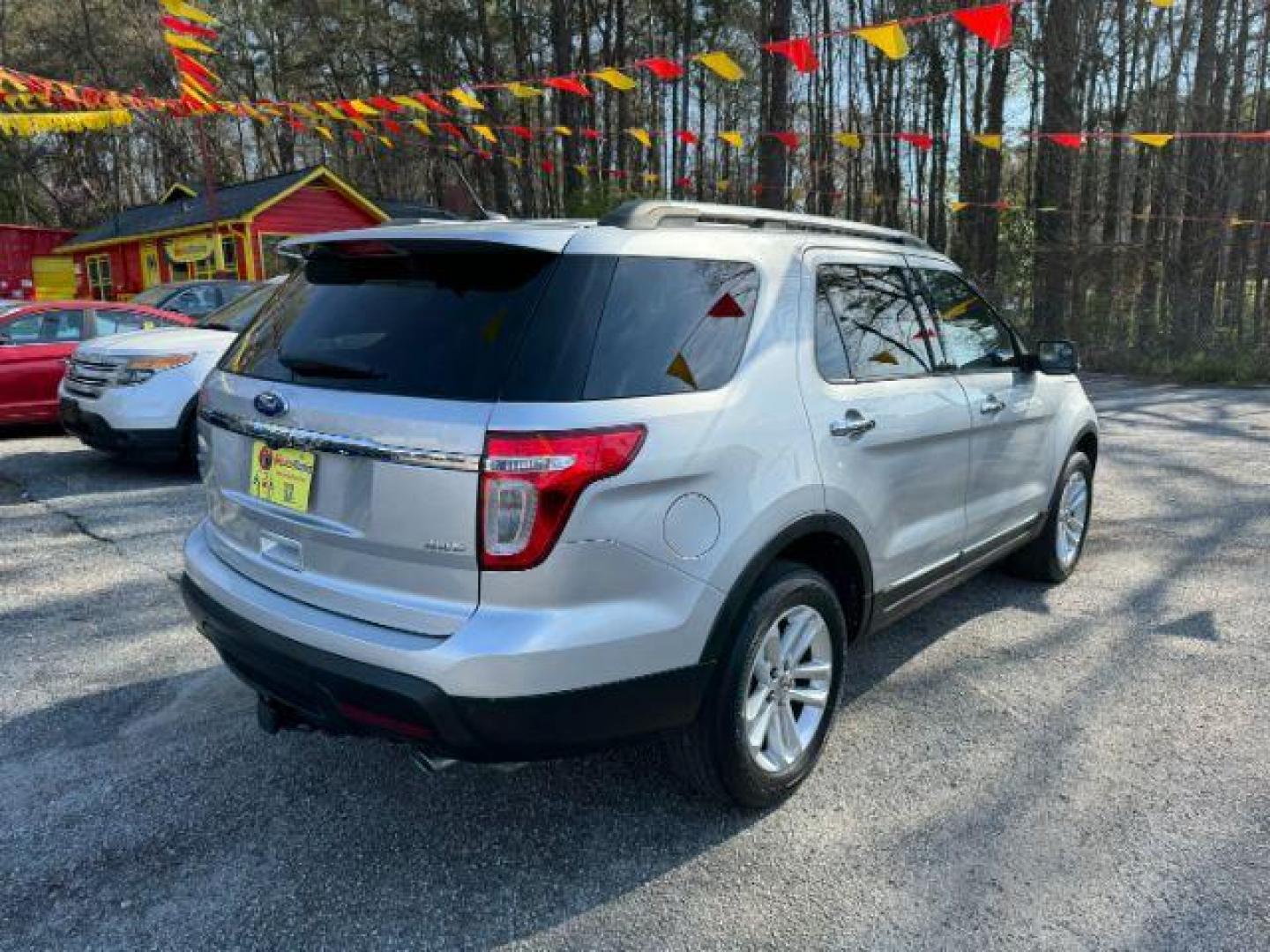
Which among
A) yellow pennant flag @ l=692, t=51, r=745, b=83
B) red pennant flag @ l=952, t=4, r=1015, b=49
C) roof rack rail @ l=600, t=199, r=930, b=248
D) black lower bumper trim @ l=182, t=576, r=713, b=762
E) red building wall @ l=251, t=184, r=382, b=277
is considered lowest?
black lower bumper trim @ l=182, t=576, r=713, b=762

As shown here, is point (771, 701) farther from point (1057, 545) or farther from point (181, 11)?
point (181, 11)

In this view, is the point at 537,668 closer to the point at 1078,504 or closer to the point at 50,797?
the point at 50,797

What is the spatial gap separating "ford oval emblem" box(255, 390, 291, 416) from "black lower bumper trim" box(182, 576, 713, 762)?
0.61m

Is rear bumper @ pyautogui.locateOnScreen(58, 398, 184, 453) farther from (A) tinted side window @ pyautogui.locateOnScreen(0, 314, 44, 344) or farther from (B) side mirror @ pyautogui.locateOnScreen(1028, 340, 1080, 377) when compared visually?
(B) side mirror @ pyautogui.locateOnScreen(1028, 340, 1080, 377)

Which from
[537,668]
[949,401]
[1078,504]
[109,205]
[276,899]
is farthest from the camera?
[109,205]

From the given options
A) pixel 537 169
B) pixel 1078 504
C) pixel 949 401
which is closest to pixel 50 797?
pixel 949 401

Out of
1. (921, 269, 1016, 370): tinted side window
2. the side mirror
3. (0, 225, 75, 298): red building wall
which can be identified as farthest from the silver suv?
(0, 225, 75, 298): red building wall

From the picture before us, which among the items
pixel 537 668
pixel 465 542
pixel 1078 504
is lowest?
pixel 1078 504

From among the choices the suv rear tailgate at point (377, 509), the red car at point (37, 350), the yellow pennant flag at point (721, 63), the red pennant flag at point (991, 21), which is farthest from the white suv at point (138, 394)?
the red pennant flag at point (991, 21)

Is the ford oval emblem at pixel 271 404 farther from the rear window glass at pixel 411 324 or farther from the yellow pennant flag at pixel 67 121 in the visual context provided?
the yellow pennant flag at pixel 67 121

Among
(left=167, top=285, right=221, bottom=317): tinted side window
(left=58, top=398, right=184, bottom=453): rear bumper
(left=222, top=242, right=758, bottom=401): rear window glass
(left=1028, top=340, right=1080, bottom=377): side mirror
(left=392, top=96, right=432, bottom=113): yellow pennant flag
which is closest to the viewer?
(left=222, top=242, right=758, bottom=401): rear window glass

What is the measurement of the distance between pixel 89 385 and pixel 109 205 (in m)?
41.3

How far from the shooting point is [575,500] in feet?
7.18

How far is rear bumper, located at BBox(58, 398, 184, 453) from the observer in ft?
22.3
